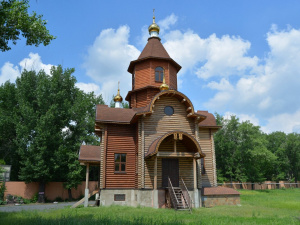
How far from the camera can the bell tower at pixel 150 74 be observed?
19569 millimetres

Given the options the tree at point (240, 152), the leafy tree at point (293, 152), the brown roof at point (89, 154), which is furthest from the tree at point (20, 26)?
the leafy tree at point (293, 152)

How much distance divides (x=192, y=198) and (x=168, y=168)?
229 centimetres

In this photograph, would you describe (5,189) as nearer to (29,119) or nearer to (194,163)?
(29,119)

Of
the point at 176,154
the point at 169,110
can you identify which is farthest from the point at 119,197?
the point at 169,110

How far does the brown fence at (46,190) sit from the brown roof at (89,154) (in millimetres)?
9567

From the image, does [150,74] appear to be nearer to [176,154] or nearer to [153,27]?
[153,27]

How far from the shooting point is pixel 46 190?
2547 cm

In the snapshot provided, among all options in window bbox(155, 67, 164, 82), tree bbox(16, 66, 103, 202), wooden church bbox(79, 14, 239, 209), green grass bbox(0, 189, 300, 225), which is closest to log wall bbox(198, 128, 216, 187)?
wooden church bbox(79, 14, 239, 209)

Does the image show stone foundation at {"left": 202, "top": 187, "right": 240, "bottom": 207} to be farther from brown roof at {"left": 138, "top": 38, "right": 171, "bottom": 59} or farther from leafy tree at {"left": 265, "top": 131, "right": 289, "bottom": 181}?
leafy tree at {"left": 265, "top": 131, "right": 289, "bottom": 181}

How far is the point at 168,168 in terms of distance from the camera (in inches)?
641

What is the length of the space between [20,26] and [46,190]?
2059 centimetres

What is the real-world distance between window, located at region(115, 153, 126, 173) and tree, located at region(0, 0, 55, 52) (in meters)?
9.38

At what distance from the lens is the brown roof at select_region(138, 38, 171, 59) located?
20.4 m

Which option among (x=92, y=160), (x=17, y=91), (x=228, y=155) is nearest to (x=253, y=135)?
(x=228, y=155)
